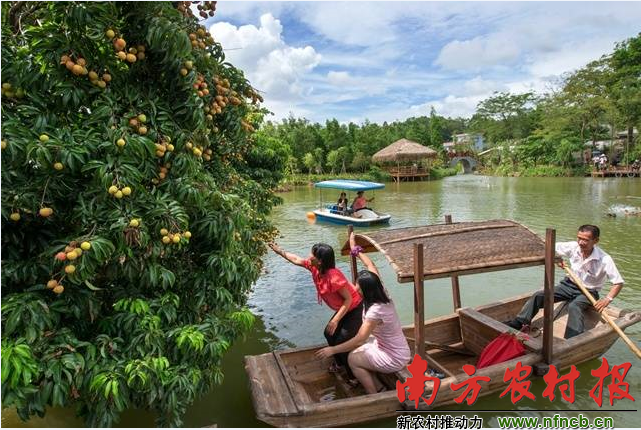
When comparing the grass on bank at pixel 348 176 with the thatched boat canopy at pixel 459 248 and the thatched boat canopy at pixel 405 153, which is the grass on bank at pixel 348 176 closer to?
the thatched boat canopy at pixel 405 153

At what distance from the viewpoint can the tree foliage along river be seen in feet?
113

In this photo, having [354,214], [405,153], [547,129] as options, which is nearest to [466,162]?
[547,129]

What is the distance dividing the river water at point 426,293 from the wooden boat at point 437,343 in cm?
41

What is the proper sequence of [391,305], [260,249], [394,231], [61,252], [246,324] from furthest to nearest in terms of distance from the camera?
1. [260,249]
2. [394,231]
3. [391,305]
4. [246,324]
5. [61,252]

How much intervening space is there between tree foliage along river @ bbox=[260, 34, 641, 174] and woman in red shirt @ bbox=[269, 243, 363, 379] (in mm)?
28198

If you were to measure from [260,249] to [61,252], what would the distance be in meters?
4.08

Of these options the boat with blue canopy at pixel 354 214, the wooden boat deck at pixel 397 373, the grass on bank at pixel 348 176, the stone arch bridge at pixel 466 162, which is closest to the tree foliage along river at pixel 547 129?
the grass on bank at pixel 348 176

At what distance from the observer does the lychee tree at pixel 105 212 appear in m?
2.35

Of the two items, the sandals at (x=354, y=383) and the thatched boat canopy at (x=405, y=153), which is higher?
the thatched boat canopy at (x=405, y=153)

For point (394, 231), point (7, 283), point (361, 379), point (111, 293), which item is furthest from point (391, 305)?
point (7, 283)

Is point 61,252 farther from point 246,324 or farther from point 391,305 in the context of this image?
point 391,305

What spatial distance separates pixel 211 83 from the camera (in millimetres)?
3430

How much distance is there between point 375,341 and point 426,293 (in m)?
4.31

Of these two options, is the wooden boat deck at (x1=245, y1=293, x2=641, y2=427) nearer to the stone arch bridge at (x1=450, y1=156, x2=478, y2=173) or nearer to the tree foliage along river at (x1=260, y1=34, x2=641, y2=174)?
the tree foliage along river at (x1=260, y1=34, x2=641, y2=174)
